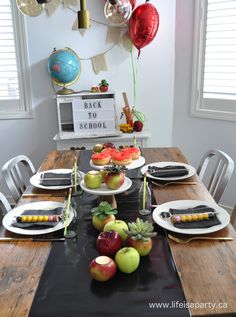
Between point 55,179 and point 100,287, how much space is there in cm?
91

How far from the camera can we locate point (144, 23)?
102 inches

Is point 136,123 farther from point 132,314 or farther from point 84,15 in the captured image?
point 132,314

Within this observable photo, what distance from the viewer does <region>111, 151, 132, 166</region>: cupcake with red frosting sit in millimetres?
1869

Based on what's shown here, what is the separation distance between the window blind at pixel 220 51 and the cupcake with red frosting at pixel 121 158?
4.61 ft

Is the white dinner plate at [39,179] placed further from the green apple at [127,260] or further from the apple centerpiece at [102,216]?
the green apple at [127,260]

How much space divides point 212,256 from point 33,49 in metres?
2.41

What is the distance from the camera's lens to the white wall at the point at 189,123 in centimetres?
292

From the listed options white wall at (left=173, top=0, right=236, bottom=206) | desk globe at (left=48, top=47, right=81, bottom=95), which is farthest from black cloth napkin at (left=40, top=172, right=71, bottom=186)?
white wall at (left=173, top=0, right=236, bottom=206)

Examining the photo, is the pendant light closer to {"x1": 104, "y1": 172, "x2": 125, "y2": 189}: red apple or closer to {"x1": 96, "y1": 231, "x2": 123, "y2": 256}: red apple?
{"x1": 104, "y1": 172, "x2": 125, "y2": 189}: red apple

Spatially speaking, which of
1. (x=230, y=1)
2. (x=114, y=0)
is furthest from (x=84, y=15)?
(x=230, y=1)

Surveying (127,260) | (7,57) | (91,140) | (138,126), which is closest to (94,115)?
(91,140)

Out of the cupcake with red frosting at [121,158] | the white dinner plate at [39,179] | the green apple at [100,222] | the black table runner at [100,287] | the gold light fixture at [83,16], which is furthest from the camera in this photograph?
the cupcake with red frosting at [121,158]

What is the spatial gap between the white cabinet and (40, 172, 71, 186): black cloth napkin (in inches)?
37.1

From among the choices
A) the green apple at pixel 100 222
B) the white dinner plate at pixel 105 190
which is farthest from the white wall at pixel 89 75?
the green apple at pixel 100 222
